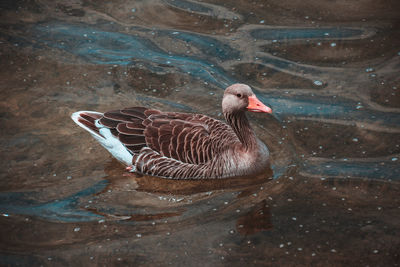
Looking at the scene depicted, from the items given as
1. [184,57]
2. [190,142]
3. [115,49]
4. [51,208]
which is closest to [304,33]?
[184,57]

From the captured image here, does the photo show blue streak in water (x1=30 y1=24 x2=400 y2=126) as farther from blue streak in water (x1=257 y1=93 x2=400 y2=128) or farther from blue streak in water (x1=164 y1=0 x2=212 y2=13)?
blue streak in water (x1=164 y1=0 x2=212 y2=13)

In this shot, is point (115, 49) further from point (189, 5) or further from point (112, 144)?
point (112, 144)

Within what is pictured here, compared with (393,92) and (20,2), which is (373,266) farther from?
(20,2)

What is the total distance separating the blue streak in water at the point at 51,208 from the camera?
636cm

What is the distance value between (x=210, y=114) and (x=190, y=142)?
1389mm

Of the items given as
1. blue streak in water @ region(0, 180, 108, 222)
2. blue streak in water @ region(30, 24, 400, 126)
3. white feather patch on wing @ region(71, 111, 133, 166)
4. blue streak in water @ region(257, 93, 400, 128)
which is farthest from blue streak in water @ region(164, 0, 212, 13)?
blue streak in water @ region(0, 180, 108, 222)

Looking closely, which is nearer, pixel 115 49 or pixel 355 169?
pixel 355 169

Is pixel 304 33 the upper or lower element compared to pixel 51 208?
upper

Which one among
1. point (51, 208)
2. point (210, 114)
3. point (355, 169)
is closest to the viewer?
point (51, 208)

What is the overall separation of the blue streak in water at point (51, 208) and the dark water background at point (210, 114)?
0.02 meters

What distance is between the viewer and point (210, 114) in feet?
26.9

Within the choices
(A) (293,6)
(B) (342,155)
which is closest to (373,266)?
(B) (342,155)

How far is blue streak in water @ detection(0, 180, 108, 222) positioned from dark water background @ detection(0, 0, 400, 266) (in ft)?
0.06

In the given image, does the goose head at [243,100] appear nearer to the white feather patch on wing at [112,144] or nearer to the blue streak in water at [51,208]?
the white feather patch on wing at [112,144]
